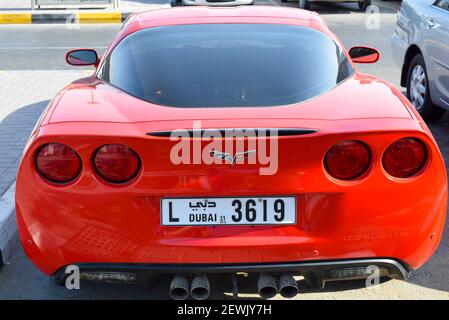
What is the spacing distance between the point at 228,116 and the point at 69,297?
1.36 metres

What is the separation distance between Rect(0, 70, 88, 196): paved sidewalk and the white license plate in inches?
91.3

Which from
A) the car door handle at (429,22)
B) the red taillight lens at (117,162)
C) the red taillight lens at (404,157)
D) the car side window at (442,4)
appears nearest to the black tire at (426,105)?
the car door handle at (429,22)

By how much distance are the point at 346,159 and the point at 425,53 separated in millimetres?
3855

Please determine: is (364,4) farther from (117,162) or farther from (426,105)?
(117,162)

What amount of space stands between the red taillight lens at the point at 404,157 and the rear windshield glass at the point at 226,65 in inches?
20.6

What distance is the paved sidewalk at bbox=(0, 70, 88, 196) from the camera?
5469mm

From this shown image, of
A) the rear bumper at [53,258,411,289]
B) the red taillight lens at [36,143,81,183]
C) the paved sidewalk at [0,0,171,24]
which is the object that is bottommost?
the paved sidewalk at [0,0,171,24]

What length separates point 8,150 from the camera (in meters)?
5.71

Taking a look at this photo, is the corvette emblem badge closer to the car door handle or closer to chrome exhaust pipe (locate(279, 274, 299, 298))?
chrome exhaust pipe (locate(279, 274, 299, 298))

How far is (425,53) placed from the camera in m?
6.27

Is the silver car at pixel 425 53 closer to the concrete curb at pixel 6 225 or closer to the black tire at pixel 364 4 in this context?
the concrete curb at pixel 6 225

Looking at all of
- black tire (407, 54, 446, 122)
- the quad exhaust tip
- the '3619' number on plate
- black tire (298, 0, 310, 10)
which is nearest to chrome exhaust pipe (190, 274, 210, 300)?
the quad exhaust tip

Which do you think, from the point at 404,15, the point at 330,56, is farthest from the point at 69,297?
the point at 404,15
